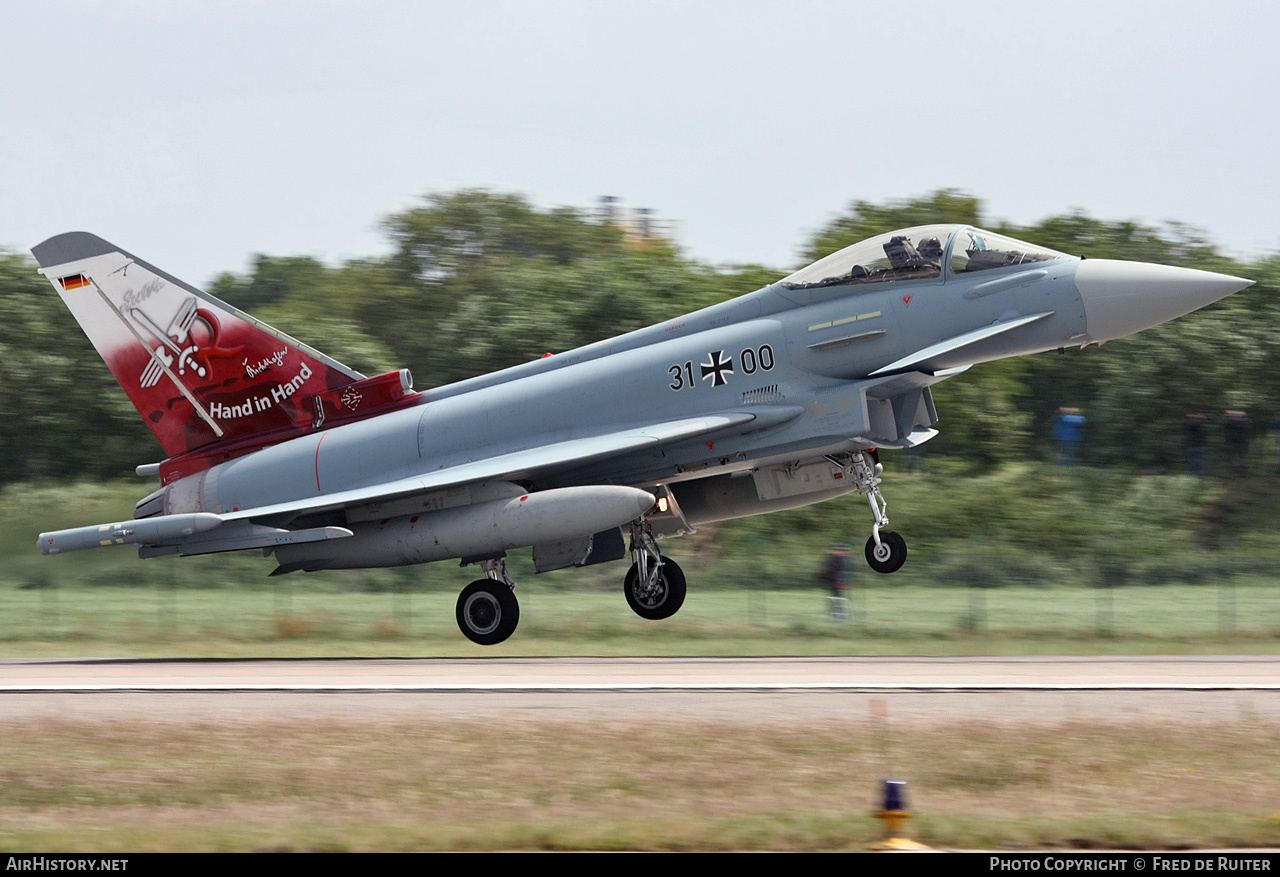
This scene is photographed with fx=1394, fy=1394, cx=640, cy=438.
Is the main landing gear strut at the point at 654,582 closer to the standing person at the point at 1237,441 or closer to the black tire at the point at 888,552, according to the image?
the black tire at the point at 888,552

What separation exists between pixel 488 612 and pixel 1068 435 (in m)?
23.2

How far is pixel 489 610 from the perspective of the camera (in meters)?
18.2

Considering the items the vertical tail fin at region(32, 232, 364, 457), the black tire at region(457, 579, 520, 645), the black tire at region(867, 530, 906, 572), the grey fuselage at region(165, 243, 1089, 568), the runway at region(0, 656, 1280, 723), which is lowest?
the runway at region(0, 656, 1280, 723)

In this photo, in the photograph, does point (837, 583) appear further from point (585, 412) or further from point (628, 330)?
point (628, 330)

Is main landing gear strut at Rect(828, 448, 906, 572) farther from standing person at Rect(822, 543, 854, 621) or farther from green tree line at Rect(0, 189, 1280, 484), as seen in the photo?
green tree line at Rect(0, 189, 1280, 484)

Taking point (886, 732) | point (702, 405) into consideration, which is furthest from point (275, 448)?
point (886, 732)

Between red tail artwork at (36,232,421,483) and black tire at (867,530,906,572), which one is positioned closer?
black tire at (867,530,906,572)

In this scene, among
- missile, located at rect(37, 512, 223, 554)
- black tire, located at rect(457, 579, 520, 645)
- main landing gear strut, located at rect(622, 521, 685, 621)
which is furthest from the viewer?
main landing gear strut, located at rect(622, 521, 685, 621)

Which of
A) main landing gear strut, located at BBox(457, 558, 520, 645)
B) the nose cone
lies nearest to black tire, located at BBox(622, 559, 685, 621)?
main landing gear strut, located at BBox(457, 558, 520, 645)

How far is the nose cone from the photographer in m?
16.0

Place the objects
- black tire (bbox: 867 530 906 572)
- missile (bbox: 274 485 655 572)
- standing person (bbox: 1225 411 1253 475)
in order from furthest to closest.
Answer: standing person (bbox: 1225 411 1253 475)
black tire (bbox: 867 530 906 572)
missile (bbox: 274 485 655 572)

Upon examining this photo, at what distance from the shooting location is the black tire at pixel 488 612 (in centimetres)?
1812

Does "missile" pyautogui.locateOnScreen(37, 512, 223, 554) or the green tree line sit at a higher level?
the green tree line

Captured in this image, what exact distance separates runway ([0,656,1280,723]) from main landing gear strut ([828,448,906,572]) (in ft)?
4.12
